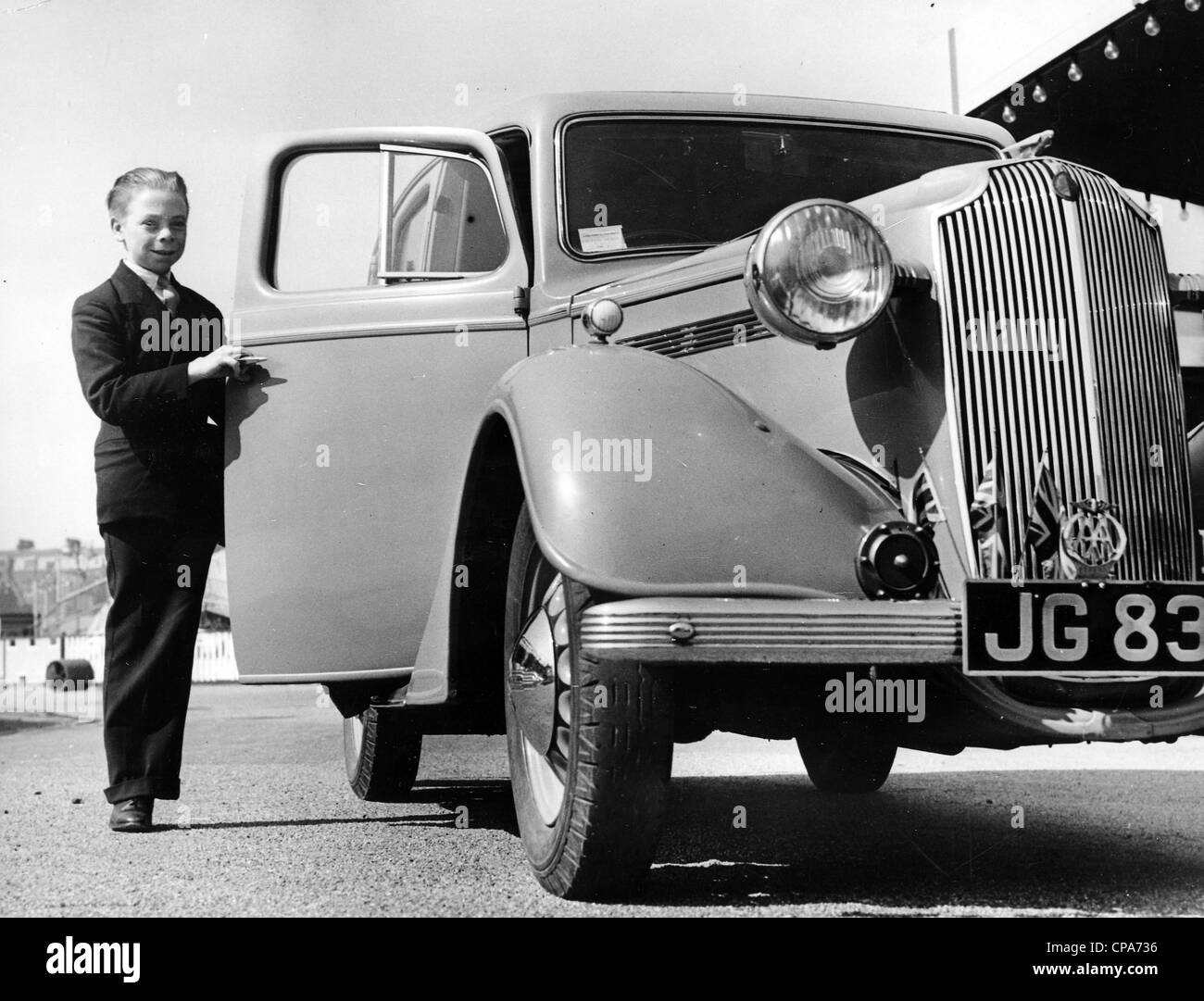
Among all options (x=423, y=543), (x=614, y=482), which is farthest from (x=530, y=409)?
(x=423, y=543)

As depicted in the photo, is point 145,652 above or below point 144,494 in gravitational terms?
below

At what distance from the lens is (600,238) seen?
3998mm

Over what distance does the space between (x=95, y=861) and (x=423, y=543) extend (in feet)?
3.90

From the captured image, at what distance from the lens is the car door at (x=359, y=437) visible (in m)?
3.96

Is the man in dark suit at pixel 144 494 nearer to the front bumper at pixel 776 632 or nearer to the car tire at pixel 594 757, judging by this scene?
the car tire at pixel 594 757

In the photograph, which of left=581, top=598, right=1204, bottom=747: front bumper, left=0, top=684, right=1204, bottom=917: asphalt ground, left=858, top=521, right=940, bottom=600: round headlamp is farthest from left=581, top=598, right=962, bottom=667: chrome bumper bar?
left=0, top=684, right=1204, bottom=917: asphalt ground

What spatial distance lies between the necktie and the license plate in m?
2.71

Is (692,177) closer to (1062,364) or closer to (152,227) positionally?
(1062,364)

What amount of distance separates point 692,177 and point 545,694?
1771 mm

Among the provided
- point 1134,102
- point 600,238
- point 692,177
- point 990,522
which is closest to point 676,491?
point 990,522

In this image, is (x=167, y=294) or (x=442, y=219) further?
(x=442, y=219)

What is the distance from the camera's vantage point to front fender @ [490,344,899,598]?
2646 mm

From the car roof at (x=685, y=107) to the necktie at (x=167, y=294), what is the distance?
1.08m

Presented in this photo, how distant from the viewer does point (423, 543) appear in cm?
395
